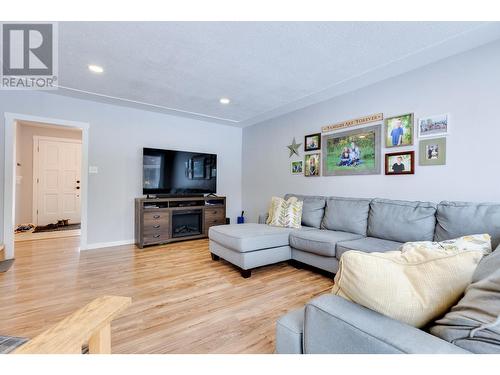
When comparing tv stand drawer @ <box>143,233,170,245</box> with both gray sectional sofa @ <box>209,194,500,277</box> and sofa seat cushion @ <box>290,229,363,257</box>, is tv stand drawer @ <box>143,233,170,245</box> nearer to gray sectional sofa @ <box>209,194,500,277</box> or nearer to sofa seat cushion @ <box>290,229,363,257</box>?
gray sectional sofa @ <box>209,194,500,277</box>

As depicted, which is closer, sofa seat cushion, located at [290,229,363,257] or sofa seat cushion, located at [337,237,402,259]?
sofa seat cushion, located at [337,237,402,259]

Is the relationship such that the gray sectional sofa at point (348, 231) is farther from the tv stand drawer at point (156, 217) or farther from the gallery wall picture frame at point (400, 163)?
the tv stand drawer at point (156, 217)

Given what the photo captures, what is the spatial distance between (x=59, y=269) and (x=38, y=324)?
131cm

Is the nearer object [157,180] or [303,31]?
[303,31]

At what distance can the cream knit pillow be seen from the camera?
0.71m

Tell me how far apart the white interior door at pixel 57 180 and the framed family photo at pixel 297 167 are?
17.1 ft

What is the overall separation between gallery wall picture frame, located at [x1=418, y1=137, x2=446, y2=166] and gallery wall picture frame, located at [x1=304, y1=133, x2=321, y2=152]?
4.47ft

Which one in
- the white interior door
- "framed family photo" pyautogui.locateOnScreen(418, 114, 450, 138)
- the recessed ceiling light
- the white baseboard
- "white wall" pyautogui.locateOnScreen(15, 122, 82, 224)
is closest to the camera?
"framed family photo" pyautogui.locateOnScreen(418, 114, 450, 138)

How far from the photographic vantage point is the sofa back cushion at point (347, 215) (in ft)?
8.98

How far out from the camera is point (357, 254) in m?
0.77

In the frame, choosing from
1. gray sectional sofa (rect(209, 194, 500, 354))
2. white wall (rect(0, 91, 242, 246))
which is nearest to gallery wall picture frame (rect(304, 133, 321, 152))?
gray sectional sofa (rect(209, 194, 500, 354))

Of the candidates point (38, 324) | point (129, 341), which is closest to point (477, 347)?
point (129, 341)
